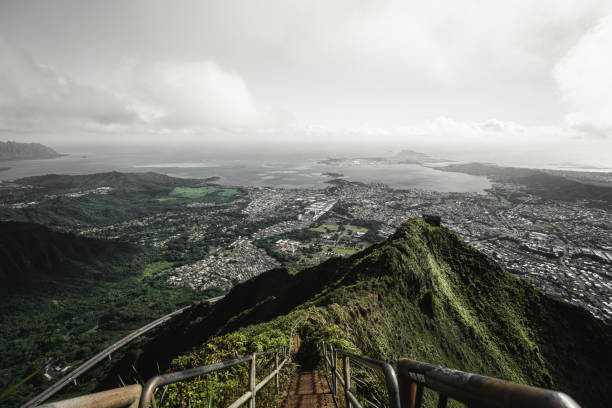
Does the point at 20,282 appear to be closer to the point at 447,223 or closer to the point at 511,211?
the point at 447,223

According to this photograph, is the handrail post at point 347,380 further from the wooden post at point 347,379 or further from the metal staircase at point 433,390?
the metal staircase at point 433,390

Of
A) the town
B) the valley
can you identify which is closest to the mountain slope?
the valley

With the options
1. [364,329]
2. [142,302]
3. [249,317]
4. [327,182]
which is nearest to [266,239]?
[142,302]

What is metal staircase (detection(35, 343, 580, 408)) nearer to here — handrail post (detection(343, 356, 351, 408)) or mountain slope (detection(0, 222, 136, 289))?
handrail post (detection(343, 356, 351, 408))

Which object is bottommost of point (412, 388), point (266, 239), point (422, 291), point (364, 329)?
point (266, 239)

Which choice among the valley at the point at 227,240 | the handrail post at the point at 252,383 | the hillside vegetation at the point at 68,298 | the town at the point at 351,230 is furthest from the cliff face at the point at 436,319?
the town at the point at 351,230

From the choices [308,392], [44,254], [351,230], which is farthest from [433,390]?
[44,254]
